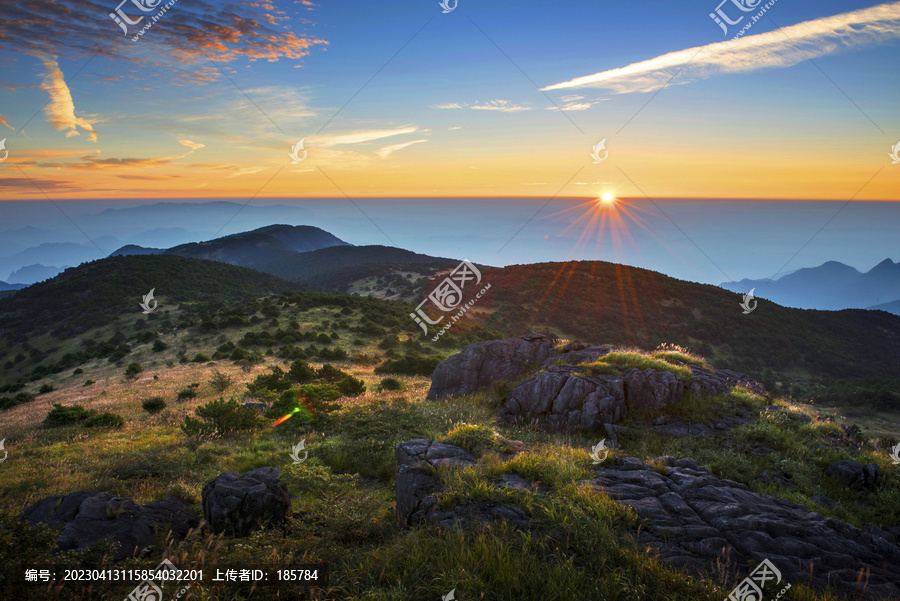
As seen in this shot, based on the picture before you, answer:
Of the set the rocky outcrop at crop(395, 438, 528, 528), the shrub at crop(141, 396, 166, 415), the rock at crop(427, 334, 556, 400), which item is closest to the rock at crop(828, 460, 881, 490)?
the rocky outcrop at crop(395, 438, 528, 528)

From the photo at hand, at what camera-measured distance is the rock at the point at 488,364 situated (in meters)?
15.5

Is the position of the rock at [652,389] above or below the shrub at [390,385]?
above

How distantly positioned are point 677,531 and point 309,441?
9.63m

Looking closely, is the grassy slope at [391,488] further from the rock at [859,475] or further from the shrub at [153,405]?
the shrub at [153,405]

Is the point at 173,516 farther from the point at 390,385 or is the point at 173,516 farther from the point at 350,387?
the point at 390,385

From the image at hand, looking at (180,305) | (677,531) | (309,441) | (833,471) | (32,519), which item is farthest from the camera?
(180,305)

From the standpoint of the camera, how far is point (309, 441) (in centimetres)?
1134

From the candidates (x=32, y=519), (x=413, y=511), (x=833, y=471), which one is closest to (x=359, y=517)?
(x=413, y=511)

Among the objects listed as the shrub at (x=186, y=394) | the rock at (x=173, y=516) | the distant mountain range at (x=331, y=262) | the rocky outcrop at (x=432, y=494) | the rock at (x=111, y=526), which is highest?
the distant mountain range at (x=331, y=262)

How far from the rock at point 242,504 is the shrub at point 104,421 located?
36.3 feet

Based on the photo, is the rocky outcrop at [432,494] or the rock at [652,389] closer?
the rocky outcrop at [432,494]

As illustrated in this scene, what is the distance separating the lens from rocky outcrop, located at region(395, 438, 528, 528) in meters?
5.18

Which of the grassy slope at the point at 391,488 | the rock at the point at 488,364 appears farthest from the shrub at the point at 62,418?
the rock at the point at 488,364

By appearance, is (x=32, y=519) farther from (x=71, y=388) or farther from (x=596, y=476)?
(x=71, y=388)
